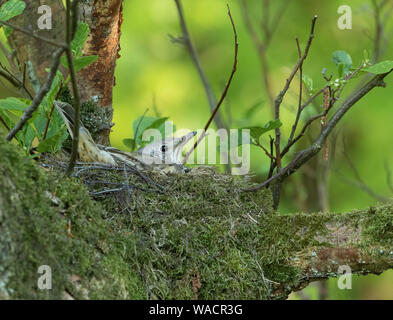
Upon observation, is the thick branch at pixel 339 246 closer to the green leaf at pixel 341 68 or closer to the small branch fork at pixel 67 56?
the green leaf at pixel 341 68

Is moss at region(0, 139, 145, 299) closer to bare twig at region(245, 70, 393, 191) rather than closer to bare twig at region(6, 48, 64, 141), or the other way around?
bare twig at region(6, 48, 64, 141)

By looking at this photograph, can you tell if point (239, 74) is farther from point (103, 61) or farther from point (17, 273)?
point (17, 273)

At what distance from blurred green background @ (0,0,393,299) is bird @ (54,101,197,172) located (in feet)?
4.66

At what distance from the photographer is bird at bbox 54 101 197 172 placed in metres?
3.29

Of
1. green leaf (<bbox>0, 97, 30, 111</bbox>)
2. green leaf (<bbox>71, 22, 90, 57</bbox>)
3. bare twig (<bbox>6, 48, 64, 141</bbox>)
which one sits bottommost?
bare twig (<bbox>6, 48, 64, 141</bbox>)

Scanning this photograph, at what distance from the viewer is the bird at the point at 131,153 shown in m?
3.29

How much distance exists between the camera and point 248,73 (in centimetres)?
700

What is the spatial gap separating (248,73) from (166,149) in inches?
92.7

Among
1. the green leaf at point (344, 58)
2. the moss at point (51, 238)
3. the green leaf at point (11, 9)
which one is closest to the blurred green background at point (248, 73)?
the green leaf at point (344, 58)

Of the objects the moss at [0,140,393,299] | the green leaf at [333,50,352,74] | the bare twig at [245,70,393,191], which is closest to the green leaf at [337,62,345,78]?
the green leaf at [333,50,352,74]

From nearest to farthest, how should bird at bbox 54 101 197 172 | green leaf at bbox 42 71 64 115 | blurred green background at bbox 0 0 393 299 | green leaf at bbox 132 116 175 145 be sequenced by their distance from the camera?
green leaf at bbox 42 71 64 115 < bird at bbox 54 101 197 172 < green leaf at bbox 132 116 175 145 < blurred green background at bbox 0 0 393 299

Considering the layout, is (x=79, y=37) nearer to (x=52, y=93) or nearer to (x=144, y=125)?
(x=52, y=93)

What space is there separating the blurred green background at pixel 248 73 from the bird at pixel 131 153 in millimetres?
1420
